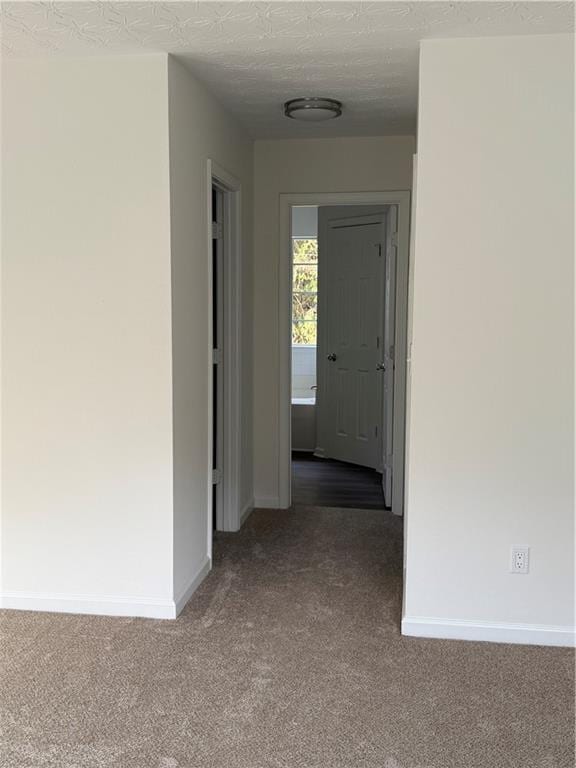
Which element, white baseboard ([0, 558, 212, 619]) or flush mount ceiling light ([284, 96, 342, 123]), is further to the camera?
flush mount ceiling light ([284, 96, 342, 123])

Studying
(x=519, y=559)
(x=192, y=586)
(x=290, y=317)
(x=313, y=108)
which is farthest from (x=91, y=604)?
(x=313, y=108)

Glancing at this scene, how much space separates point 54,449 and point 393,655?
1.68 meters

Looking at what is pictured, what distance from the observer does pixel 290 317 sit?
4.75 metres

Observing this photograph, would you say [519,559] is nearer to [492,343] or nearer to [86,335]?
[492,343]

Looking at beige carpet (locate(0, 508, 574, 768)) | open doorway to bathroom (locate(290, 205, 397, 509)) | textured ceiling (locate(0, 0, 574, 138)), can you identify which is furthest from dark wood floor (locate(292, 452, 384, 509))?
textured ceiling (locate(0, 0, 574, 138))

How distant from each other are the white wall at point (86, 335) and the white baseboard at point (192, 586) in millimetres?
74

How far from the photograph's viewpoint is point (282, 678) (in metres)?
2.69

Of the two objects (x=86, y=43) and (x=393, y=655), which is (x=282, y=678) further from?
(x=86, y=43)

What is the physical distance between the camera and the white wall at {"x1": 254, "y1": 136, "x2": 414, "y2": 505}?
4.53 meters

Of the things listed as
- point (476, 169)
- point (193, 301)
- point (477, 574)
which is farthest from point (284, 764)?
point (476, 169)

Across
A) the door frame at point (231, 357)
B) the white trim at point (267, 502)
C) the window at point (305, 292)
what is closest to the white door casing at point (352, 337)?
the white trim at point (267, 502)

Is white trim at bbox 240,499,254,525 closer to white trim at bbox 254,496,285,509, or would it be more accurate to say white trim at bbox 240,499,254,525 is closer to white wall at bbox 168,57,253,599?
white trim at bbox 254,496,285,509

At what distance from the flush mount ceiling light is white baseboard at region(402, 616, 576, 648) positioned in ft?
8.14

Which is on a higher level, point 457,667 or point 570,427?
point 570,427
